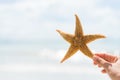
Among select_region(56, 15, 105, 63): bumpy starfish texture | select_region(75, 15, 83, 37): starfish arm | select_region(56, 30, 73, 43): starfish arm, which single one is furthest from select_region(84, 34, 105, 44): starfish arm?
select_region(56, 30, 73, 43): starfish arm

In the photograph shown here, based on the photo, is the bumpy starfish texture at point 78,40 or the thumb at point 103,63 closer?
the thumb at point 103,63

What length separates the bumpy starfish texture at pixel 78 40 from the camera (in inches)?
160

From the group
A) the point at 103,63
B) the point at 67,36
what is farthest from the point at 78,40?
the point at 103,63

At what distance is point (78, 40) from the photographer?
164 inches

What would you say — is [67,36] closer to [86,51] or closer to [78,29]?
[78,29]

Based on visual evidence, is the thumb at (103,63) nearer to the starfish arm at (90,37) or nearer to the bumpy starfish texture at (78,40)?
the bumpy starfish texture at (78,40)

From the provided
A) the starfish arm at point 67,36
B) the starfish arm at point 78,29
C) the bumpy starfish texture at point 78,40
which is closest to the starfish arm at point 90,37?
the bumpy starfish texture at point 78,40

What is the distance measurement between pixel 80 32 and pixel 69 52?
534mm

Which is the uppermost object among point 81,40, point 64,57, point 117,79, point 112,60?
point 81,40

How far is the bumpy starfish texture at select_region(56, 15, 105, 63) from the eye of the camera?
4059 mm

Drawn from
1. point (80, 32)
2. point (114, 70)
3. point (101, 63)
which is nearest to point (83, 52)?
point (80, 32)

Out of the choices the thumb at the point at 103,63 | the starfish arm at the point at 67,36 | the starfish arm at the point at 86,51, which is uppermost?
the starfish arm at the point at 67,36

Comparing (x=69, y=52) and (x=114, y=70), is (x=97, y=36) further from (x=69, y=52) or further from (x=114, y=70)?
(x=114, y=70)

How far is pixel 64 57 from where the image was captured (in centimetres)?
406
